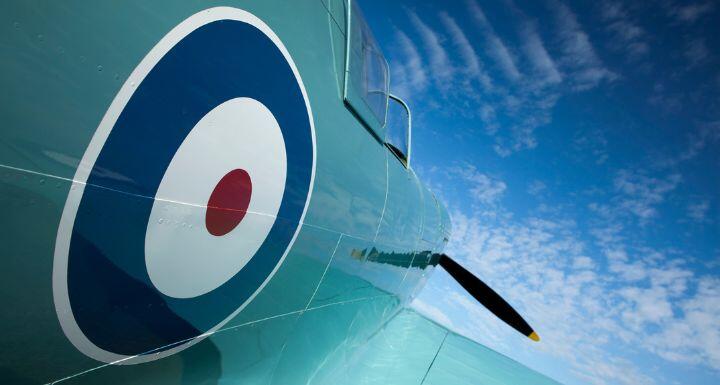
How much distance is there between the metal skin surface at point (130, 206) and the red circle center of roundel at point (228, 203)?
0.15 feet

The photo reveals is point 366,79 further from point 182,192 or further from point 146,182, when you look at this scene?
point 146,182

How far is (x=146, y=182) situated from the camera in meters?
1.20

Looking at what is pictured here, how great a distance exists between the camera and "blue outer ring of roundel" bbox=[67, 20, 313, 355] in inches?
42.6

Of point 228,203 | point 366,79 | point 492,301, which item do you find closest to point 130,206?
point 228,203

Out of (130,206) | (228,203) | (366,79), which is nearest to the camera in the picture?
(130,206)

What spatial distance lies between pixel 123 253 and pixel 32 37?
0.66 m

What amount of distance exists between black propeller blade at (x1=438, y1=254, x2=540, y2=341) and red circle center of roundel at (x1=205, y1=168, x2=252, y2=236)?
25.0 ft

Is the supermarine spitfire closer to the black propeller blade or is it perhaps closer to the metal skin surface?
the metal skin surface

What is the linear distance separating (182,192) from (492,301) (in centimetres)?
881

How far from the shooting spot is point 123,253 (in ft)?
3.92

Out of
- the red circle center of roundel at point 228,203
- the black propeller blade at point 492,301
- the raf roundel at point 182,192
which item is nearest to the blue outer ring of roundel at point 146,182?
the raf roundel at point 182,192

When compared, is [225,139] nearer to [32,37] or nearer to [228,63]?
[228,63]

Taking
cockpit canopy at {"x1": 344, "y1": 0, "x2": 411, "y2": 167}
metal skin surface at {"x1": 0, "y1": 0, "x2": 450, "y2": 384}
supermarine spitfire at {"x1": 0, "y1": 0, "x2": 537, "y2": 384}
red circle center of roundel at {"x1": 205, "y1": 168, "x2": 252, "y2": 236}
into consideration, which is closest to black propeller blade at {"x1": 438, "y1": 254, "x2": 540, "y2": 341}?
cockpit canopy at {"x1": 344, "y1": 0, "x2": 411, "y2": 167}

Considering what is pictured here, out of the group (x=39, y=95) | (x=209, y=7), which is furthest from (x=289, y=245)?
(x=39, y=95)
